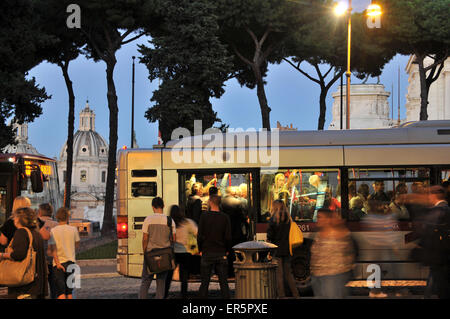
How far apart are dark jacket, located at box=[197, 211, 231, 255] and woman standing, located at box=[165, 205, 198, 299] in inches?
44.2

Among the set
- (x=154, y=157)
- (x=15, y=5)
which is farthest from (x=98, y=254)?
(x=15, y=5)

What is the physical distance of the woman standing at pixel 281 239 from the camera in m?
11.3

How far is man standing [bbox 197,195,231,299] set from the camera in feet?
34.1

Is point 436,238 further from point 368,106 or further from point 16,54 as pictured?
point 368,106

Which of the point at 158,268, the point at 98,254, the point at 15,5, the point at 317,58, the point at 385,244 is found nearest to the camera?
the point at 158,268

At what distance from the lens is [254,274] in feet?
31.3

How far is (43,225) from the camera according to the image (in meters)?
10.2

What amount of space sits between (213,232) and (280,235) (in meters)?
1.42

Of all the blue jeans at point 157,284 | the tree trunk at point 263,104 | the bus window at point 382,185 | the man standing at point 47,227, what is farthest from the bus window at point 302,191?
the tree trunk at point 263,104

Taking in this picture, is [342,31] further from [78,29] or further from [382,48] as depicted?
[78,29]

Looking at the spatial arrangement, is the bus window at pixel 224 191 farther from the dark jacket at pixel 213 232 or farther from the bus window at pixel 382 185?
the dark jacket at pixel 213 232

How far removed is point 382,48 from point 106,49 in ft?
49.2

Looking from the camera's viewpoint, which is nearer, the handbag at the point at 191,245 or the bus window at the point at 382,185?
the handbag at the point at 191,245

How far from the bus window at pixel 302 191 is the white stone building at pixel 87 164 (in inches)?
6339
